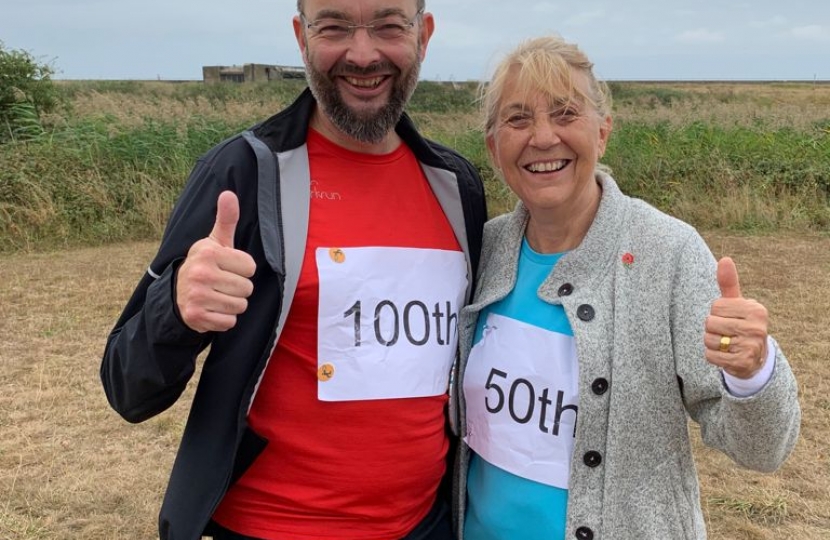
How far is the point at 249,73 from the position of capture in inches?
1271

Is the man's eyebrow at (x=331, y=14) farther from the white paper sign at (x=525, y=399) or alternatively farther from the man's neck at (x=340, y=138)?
the white paper sign at (x=525, y=399)

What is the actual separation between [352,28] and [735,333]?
1.07 metres

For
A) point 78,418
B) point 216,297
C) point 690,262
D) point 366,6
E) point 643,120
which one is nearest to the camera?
point 216,297

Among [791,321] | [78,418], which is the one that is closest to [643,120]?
[791,321]

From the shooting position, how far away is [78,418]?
4074 millimetres

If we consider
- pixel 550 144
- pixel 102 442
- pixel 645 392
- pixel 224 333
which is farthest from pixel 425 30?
pixel 102 442

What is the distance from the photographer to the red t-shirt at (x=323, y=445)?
1.60 metres

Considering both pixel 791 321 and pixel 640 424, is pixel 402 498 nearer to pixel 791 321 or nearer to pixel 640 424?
pixel 640 424

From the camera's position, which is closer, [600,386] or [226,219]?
[226,219]

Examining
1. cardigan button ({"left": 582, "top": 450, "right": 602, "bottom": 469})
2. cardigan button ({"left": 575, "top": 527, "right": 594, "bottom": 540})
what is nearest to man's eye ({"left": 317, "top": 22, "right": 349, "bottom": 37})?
cardigan button ({"left": 582, "top": 450, "right": 602, "bottom": 469})

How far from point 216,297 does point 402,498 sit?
69 cm

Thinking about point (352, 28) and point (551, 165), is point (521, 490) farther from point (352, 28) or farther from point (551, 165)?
point (352, 28)

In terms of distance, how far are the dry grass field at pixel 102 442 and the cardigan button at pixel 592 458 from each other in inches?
76.5

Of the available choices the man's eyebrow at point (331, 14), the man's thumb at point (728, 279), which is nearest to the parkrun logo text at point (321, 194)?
the man's eyebrow at point (331, 14)
